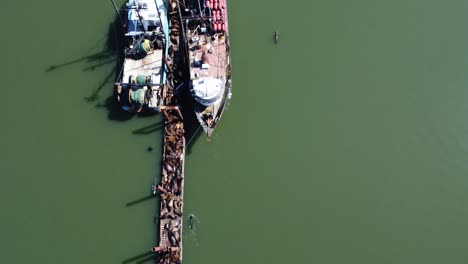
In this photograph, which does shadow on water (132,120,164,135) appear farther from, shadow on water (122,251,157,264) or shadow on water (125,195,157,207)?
shadow on water (122,251,157,264)

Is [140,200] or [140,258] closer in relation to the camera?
[140,258]

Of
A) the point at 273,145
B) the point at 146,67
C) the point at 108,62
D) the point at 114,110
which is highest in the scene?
the point at 108,62

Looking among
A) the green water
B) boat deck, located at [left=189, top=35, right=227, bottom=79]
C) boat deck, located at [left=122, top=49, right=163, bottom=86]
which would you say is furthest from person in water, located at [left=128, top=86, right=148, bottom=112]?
boat deck, located at [left=189, top=35, right=227, bottom=79]

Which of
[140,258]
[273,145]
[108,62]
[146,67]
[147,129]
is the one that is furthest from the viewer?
[108,62]

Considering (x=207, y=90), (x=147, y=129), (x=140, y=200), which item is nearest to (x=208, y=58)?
(x=207, y=90)

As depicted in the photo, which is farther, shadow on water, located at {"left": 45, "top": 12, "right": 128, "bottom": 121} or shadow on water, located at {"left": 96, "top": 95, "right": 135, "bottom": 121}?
shadow on water, located at {"left": 45, "top": 12, "right": 128, "bottom": 121}

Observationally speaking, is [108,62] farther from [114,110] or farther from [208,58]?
[208,58]
